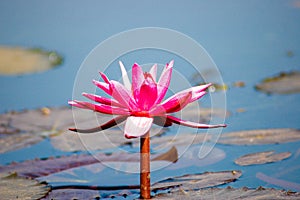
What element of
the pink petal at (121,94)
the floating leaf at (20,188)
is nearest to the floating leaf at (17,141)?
the floating leaf at (20,188)

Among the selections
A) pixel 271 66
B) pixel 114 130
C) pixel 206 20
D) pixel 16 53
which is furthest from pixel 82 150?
pixel 206 20

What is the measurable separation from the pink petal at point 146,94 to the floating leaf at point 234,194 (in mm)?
295

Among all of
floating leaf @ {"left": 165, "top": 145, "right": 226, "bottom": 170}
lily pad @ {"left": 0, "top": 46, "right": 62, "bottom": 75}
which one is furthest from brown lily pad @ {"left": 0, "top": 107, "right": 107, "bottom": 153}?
lily pad @ {"left": 0, "top": 46, "right": 62, "bottom": 75}

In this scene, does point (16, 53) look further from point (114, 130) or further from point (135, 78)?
point (135, 78)

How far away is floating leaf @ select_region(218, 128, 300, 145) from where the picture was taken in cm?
240

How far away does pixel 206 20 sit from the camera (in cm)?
437

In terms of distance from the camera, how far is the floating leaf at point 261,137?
7.87ft

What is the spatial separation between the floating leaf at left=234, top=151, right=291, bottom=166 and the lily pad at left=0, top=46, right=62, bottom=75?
2.06 meters

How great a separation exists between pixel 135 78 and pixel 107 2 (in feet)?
12.1

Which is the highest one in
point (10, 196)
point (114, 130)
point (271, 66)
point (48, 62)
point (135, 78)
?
point (48, 62)

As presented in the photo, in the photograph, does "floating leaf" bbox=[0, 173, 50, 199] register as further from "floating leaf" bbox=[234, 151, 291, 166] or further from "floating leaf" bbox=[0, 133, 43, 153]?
"floating leaf" bbox=[234, 151, 291, 166]

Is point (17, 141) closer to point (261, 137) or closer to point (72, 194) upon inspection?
point (72, 194)

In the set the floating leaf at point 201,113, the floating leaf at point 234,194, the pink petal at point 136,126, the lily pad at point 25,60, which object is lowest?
the floating leaf at point 234,194

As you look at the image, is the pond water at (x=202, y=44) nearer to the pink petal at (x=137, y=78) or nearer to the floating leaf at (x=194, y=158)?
the floating leaf at (x=194, y=158)
